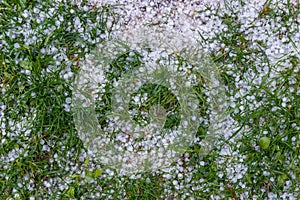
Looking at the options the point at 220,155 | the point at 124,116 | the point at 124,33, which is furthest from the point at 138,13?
the point at 220,155

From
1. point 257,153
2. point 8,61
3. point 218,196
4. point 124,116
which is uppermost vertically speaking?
point 8,61

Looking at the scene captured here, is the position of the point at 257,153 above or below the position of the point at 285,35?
below

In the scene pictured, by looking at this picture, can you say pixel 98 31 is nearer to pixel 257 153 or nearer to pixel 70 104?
pixel 70 104

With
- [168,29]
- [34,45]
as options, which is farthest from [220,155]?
[34,45]

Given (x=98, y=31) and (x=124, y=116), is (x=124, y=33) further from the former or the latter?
(x=124, y=116)

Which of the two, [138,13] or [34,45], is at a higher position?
[138,13]

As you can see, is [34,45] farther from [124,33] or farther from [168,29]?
[168,29]
